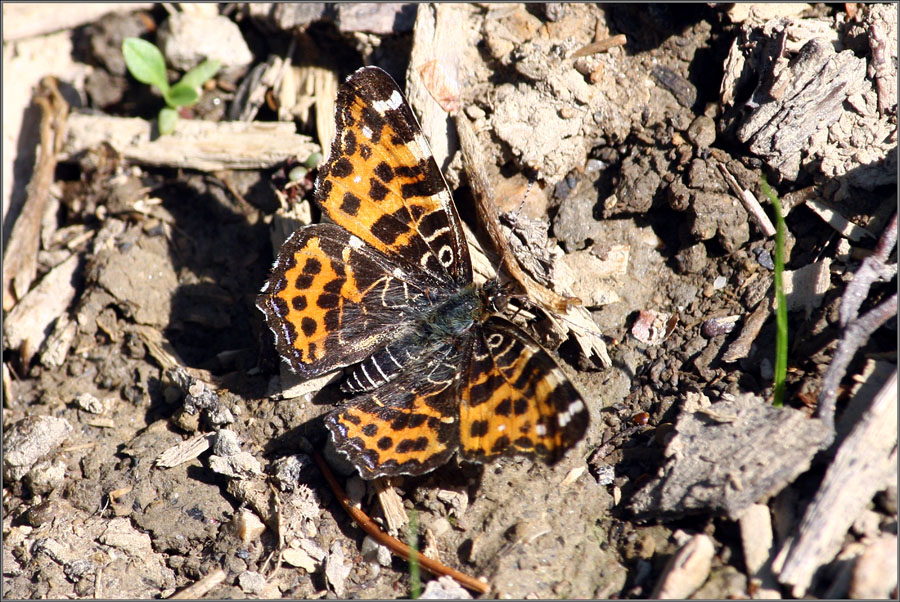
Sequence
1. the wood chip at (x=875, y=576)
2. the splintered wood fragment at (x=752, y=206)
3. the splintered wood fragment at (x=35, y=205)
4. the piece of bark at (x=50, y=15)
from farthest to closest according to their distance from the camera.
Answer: the piece of bark at (x=50, y=15), the splintered wood fragment at (x=35, y=205), the splintered wood fragment at (x=752, y=206), the wood chip at (x=875, y=576)

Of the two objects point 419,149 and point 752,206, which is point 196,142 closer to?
point 419,149

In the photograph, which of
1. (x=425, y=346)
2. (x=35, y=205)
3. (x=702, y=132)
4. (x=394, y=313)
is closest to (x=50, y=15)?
(x=35, y=205)

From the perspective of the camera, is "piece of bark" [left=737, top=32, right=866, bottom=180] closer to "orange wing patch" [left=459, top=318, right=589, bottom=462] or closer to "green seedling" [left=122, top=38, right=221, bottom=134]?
"orange wing patch" [left=459, top=318, right=589, bottom=462]

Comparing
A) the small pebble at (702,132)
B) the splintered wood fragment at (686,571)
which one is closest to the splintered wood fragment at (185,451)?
the splintered wood fragment at (686,571)

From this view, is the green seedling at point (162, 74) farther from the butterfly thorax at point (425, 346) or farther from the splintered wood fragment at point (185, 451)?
the butterfly thorax at point (425, 346)

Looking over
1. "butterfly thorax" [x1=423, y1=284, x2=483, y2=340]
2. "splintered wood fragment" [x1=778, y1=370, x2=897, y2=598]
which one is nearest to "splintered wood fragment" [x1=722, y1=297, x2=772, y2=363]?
"splintered wood fragment" [x1=778, y1=370, x2=897, y2=598]

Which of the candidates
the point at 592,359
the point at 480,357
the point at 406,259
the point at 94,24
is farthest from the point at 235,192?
the point at 592,359

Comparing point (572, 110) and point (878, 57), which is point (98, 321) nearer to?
point (572, 110)
